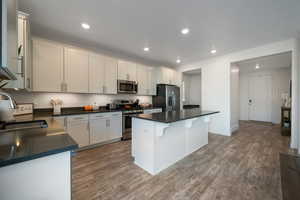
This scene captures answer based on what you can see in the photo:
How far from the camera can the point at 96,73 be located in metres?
3.33

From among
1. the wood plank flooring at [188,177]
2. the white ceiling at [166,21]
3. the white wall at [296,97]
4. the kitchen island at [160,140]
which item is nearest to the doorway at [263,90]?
the white wall at [296,97]

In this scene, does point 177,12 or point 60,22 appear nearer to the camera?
point 177,12

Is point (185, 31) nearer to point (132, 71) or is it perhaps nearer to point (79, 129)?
→ point (132, 71)

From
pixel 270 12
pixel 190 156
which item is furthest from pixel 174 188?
pixel 270 12

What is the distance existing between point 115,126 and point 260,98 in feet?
23.4

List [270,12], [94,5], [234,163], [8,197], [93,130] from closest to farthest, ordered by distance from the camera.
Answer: [8,197] < [94,5] < [270,12] < [234,163] < [93,130]

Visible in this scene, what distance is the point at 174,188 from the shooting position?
1.68 meters

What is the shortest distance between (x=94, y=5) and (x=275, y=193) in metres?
3.79

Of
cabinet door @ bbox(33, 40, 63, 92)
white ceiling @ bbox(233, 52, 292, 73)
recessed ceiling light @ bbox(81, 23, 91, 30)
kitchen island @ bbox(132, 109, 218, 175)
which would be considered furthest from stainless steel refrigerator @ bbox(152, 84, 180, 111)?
cabinet door @ bbox(33, 40, 63, 92)

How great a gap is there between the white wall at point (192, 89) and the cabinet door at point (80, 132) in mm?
5278

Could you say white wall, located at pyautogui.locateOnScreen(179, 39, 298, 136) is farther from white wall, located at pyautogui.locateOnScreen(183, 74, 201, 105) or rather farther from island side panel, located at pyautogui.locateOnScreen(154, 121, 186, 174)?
island side panel, located at pyautogui.locateOnScreen(154, 121, 186, 174)

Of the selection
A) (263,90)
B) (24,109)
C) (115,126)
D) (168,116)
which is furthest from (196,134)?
(263,90)

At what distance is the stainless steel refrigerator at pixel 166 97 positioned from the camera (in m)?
4.63

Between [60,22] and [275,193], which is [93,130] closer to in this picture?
[60,22]
